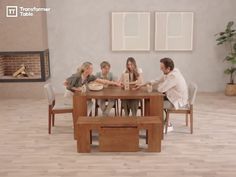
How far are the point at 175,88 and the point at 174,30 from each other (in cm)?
284

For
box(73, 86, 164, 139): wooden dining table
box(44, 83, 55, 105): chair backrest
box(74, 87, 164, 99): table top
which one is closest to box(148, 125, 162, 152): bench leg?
box(73, 86, 164, 139): wooden dining table

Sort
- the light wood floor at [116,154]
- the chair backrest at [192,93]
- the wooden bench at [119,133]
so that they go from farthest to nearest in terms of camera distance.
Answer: the chair backrest at [192,93] → the wooden bench at [119,133] → the light wood floor at [116,154]

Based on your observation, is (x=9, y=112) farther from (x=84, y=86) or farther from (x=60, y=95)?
(x=84, y=86)

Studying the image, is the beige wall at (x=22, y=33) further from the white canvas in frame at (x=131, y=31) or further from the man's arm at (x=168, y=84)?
the man's arm at (x=168, y=84)

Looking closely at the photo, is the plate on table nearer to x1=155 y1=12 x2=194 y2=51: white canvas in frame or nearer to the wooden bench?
the wooden bench

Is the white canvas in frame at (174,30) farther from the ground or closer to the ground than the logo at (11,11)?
closer to the ground

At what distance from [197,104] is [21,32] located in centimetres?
380

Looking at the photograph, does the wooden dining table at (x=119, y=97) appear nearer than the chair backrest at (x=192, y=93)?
Yes

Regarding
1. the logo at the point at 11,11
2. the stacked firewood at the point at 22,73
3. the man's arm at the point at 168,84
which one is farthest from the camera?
the stacked firewood at the point at 22,73

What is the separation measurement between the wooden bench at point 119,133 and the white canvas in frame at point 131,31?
3359mm

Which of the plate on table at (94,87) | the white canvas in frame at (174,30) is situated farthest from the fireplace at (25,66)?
the plate on table at (94,87)

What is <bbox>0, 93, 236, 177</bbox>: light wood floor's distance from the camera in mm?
3322

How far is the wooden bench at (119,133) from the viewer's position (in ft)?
12.1

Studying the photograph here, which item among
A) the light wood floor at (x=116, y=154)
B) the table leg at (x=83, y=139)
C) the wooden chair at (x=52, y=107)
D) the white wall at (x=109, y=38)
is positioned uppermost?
the white wall at (x=109, y=38)
